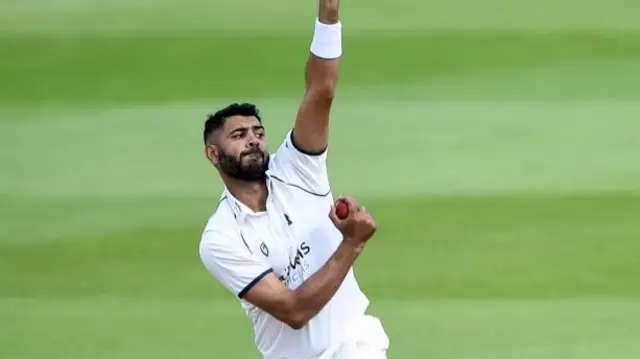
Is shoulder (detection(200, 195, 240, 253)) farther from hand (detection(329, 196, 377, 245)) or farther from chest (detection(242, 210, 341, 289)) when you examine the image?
hand (detection(329, 196, 377, 245))

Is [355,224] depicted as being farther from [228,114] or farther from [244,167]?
[228,114]

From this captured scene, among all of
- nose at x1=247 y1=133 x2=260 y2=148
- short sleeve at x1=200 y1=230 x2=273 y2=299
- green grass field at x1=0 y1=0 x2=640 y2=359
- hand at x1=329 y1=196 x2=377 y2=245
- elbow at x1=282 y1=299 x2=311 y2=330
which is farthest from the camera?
→ green grass field at x1=0 y1=0 x2=640 y2=359

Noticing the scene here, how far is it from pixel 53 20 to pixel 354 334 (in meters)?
6.18

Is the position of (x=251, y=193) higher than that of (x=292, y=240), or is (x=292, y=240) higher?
(x=251, y=193)

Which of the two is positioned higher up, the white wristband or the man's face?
the white wristband

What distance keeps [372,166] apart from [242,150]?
3.62m

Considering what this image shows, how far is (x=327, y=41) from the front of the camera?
4.95 meters

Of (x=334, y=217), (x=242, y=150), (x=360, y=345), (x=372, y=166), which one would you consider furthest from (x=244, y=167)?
(x=372, y=166)

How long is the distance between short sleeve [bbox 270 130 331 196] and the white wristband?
0.35 m

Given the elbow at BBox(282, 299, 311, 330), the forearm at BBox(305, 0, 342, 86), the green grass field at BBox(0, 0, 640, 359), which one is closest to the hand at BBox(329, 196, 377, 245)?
the elbow at BBox(282, 299, 311, 330)

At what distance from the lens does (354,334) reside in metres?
5.02

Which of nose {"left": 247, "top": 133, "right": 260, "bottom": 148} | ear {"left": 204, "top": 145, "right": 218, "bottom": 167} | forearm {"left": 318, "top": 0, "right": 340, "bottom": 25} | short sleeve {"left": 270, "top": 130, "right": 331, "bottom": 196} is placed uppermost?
forearm {"left": 318, "top": 0, "right": 340, "bottom": 25}

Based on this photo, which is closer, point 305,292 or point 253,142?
point 305,292

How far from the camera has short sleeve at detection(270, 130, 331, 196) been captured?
505 centimetres
